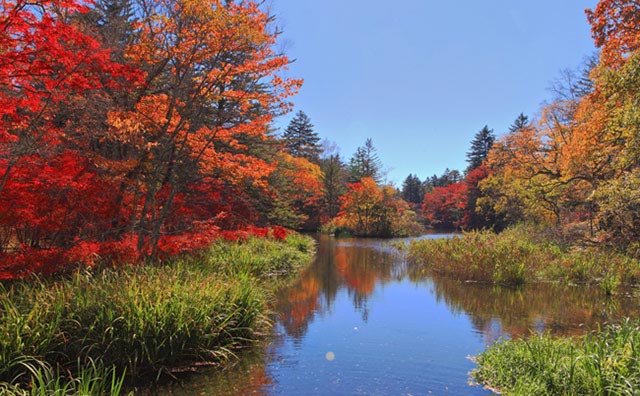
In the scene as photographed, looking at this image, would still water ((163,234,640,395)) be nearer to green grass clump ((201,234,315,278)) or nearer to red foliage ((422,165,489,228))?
green grass clump ((201,234,315,278))

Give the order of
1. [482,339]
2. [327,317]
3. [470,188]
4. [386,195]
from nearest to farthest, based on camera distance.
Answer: [482,339], [327,317], [386,195], [470,188]

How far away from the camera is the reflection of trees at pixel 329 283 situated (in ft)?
28.1

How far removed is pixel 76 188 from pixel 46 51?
250cm

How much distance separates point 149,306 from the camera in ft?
17.3

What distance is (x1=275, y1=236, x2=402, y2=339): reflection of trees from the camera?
8555 millimetres

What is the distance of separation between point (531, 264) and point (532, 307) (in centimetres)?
360

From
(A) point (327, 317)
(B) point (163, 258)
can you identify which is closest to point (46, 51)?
(B) point (163, 258)

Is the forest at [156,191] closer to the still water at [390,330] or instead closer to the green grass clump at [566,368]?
the still water at [390,330]

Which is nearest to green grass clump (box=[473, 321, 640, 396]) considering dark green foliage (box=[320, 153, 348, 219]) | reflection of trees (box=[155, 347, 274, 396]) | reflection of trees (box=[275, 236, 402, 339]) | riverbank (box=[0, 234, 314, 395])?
reflection of trees (box=[155, 347, 274, 396])

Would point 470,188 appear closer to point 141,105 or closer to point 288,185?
point 288,185

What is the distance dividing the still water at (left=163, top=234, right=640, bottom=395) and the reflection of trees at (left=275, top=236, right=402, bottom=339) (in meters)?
0.03

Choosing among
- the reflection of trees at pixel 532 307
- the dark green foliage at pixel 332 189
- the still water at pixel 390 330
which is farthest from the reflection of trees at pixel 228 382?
the dark green foliage at pixel 332 189

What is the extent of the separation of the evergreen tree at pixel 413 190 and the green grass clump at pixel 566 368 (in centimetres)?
5788

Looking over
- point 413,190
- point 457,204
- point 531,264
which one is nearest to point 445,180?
point 413,190
